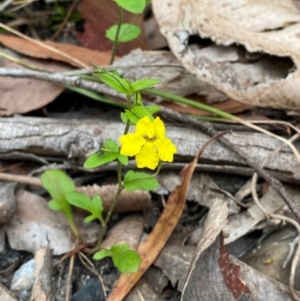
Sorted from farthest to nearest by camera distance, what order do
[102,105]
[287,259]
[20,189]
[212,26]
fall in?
1. [102,105]
2. [212,26]
3. [20,189]
4. [287,259]

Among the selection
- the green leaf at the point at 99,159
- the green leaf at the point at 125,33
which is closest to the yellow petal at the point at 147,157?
the green leaf at the point at 99,159

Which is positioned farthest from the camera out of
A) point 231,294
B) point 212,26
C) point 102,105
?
point 102,105

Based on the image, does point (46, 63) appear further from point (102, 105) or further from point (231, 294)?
point (231, 294)

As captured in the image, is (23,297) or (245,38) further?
(245,38)

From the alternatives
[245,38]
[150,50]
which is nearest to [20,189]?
[150,50]

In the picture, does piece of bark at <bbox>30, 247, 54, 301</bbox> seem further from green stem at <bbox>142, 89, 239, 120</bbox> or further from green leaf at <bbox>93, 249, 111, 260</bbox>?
green stem at <bbox>142, 89, 239, 120</bbox>

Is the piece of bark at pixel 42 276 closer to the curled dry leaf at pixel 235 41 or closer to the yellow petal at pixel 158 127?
the yellow petal at pixel 158 127

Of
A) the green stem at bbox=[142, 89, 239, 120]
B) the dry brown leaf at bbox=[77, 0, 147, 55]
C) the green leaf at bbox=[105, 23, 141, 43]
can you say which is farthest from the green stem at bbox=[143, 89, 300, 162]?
the dry brown leaf at bbox=[77, 0, 147, 55]
